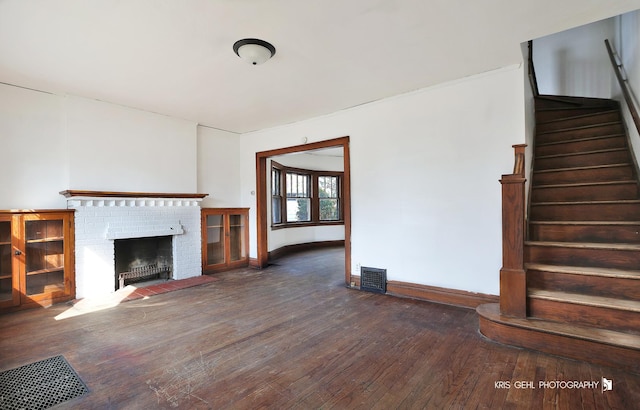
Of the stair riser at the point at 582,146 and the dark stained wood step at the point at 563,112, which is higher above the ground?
the dark stained wood step at the point at 563,112

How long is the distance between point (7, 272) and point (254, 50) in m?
3.87

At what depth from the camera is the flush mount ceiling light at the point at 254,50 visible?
2.69 m

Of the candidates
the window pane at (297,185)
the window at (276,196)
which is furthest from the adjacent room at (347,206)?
the window pane at (297,185)

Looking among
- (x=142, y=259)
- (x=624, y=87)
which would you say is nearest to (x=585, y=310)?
(x=624, y=87)

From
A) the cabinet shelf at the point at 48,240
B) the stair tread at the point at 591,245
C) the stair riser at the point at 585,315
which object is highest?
the cabinet shelf at the point at 48,240

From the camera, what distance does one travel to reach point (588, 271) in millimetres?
2611

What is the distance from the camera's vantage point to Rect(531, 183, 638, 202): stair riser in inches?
128

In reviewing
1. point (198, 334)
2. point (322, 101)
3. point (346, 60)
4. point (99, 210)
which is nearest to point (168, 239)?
point (99, 210)

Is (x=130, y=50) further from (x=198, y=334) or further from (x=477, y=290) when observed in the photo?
(x=477, y=290)

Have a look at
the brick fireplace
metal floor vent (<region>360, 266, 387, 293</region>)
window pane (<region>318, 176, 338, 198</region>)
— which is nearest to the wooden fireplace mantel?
the brick fireplace

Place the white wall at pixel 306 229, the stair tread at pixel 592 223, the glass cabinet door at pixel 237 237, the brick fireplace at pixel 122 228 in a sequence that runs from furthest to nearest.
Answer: the white wall at pixel 306 229
the glass cabinet door at pixel 237 237
the brick fireplace at pixel 122 228
the stair tread at pixel 592 223

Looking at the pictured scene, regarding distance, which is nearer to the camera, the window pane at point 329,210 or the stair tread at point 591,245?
the stair tread at point 591,245

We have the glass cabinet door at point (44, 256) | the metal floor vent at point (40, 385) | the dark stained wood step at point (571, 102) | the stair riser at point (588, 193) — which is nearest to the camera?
the metal floor vent at point (40, 385)

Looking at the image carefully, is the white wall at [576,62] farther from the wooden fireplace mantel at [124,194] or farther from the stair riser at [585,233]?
the wooden fireplace mantel at [124,194]
